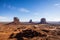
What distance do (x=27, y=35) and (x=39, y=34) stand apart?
5.09 m

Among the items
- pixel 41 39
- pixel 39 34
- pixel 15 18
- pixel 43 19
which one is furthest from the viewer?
pixel 43 19

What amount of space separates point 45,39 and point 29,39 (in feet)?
19.9

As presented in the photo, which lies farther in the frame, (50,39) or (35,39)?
(35,39)

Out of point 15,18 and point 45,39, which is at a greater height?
point 15,18

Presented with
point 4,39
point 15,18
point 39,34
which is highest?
point 15,18

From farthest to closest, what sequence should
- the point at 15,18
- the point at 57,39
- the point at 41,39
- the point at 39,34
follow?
the point at 15,18
the point at 39,34
the point at 41,39
the point at 57,39

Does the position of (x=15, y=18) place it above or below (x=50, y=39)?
above

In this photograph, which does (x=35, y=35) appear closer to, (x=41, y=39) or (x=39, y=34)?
(x=39, y=34)

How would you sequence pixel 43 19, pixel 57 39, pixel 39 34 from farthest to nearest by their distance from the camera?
pixel 43 19
pixel 39 34
pixel 57 39

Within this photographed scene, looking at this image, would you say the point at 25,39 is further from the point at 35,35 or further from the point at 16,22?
the point at 16,22

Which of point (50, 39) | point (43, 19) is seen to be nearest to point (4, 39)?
point (50, 39)

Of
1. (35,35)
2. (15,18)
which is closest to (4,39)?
(35,35)

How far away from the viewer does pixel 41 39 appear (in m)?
34.5

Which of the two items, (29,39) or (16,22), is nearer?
(29,39)
